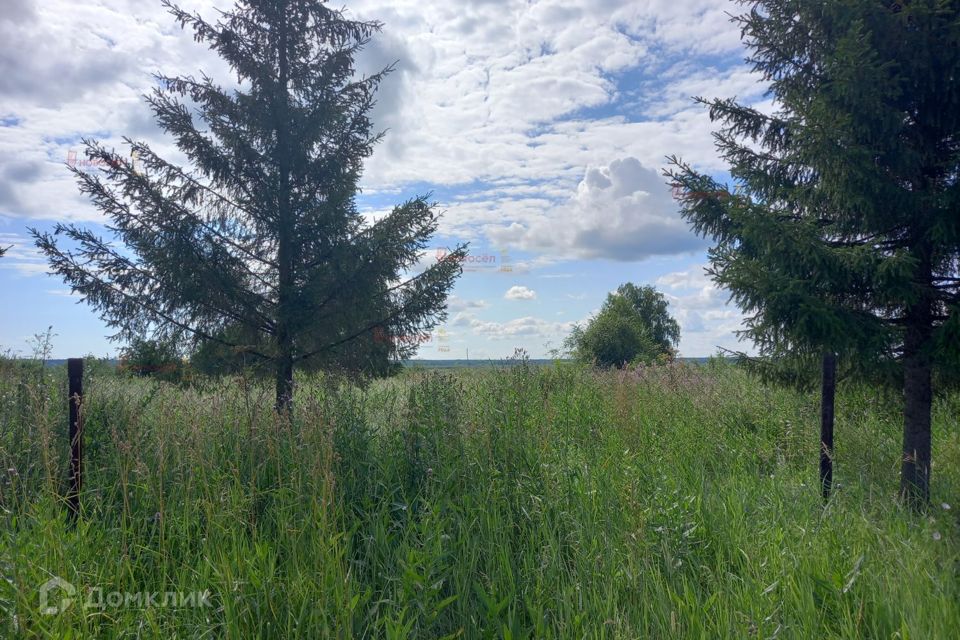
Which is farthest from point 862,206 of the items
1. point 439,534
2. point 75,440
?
point 75,440

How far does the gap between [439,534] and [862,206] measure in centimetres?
A: 475

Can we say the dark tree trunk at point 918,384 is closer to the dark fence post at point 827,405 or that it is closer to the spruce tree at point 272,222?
the dark fence post at point 827,405

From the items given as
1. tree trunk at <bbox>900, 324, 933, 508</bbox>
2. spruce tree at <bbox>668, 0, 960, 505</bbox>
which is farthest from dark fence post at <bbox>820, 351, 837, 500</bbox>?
tree trunk at <bbox>900, 324, 933, 508</bbox>

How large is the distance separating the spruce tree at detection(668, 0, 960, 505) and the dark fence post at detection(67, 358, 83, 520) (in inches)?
224

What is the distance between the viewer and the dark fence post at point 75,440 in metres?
4.31

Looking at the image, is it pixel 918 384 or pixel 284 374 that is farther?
pixel 284 374

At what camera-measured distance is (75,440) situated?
459 cm

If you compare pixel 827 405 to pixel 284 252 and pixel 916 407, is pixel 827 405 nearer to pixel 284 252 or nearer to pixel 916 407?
pixel 916 407

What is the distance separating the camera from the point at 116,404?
19.3ft

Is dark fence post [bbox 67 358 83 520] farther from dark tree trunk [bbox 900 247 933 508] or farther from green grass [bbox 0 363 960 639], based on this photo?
dark tree trunk [bbox 900 247 933 508]

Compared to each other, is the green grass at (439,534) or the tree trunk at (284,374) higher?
the tree trunk at (284,374)

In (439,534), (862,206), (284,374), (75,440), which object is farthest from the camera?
(284,374)

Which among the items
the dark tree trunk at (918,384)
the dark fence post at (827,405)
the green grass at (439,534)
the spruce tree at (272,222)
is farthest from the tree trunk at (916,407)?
the spruce tree at (272,222)

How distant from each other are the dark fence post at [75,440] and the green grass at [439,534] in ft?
0.38
